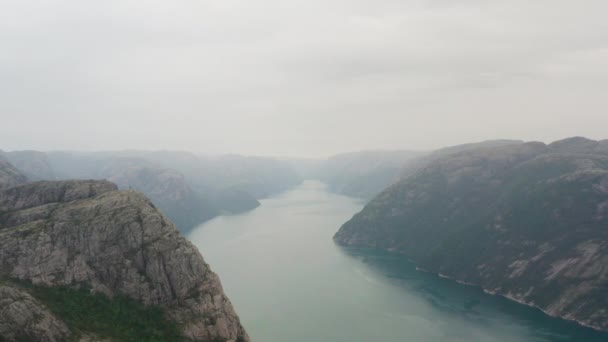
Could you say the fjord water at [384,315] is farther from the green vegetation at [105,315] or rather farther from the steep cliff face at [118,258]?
the green vegetation at [105,315]

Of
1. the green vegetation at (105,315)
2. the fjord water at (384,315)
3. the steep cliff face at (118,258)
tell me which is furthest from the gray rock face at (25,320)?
the fjord water at (384,315)

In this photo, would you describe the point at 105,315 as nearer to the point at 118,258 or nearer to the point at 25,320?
the point at 118,258

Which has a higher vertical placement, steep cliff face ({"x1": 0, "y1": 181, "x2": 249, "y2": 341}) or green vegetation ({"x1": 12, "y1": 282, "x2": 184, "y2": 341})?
steep cliff face ({"x1": 0, "y1": 181, "x2": 249, "y2": 341})

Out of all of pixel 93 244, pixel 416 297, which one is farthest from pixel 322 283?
pixel 93 244

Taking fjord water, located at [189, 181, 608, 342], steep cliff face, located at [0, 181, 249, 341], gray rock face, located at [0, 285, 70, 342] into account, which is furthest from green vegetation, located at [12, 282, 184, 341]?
Result: fjord water, located at [189, 181, 608, 342]

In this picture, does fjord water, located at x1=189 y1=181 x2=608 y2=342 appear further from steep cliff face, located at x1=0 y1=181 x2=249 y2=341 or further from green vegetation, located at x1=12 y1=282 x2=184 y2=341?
green vegetation, located at x1=12 y1=282 x2=184 y2=341

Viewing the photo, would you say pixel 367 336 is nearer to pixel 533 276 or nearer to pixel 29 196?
pixel 533 276

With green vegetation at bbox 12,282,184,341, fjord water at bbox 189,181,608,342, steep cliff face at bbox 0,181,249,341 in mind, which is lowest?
fjord water at bbox 189,181,608,342
